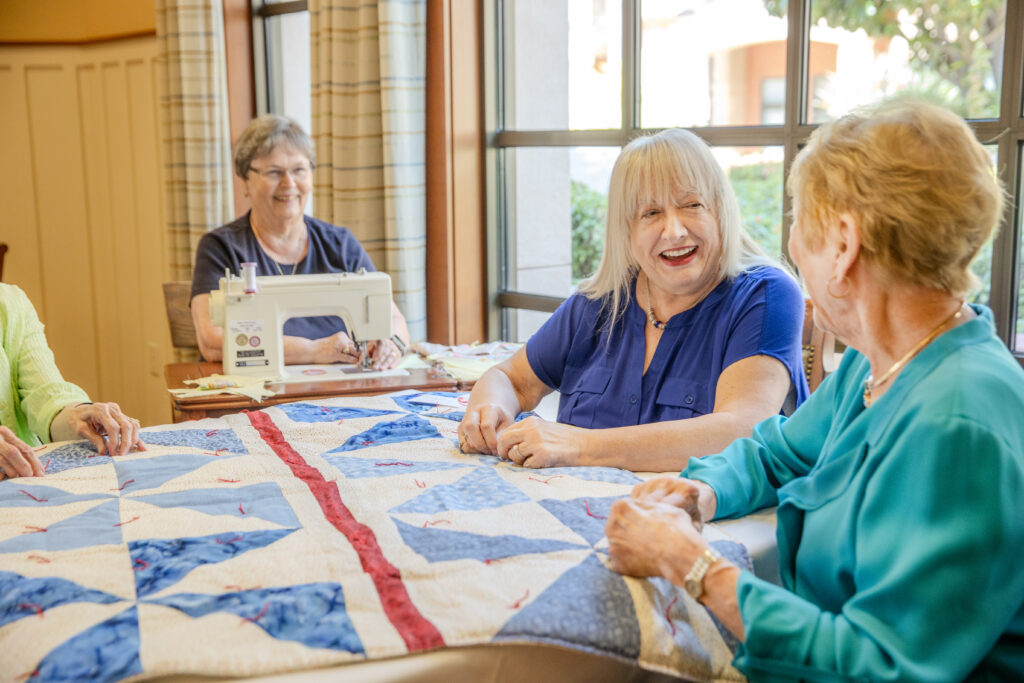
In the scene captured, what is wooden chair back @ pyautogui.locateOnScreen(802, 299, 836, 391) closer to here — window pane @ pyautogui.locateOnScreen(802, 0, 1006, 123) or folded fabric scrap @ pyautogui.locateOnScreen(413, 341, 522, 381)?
window pane @ pyautogui.locateOnScreen(802, 0, 1006, 123)

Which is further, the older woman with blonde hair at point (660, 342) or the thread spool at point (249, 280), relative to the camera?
the thread spool at point (249, 280)

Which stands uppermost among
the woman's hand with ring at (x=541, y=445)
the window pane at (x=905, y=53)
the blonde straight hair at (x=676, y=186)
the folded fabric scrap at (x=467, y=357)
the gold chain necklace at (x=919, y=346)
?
the window pane at (x=905, y=53)

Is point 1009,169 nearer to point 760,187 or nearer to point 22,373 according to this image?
point 760,187

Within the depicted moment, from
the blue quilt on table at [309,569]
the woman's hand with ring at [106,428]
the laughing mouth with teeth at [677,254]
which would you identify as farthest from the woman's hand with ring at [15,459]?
the laughing mouth with teeth at [677,254]

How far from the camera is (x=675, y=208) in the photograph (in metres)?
1.84

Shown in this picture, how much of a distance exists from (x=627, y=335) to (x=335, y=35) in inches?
85.5

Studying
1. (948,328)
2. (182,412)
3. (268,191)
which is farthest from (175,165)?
(948,328)

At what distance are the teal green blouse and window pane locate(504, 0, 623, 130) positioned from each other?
2.41m

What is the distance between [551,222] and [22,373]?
7.14 ft

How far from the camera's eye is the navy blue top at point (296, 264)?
3020 millimetres

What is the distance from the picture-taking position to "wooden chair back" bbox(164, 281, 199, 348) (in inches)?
130

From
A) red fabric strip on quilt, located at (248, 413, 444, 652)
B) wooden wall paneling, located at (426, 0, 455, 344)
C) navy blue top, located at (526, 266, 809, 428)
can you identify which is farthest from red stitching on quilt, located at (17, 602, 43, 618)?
wooden wall paneling, located at (426, 0, 455, 344)

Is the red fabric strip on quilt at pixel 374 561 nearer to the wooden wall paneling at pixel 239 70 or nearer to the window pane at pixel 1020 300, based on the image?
the window pane at pixel 1020 300

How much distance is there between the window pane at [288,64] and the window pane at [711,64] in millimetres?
1951
